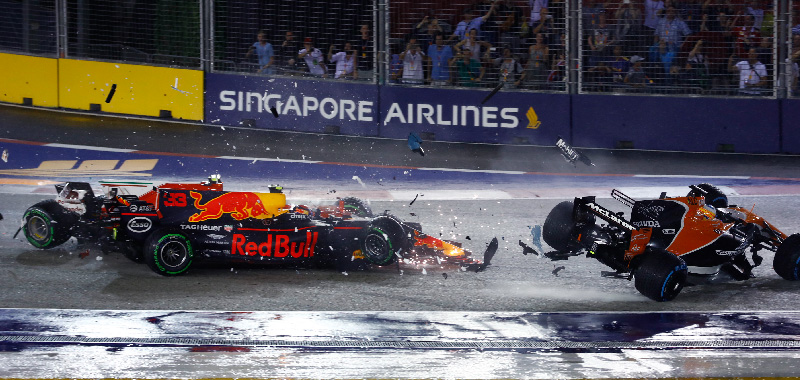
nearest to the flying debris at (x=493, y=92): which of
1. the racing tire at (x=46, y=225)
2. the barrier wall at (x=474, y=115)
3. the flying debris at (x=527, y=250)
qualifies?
the barrier wall at (x=474, y=115)

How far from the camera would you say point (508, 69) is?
14141 millimetres

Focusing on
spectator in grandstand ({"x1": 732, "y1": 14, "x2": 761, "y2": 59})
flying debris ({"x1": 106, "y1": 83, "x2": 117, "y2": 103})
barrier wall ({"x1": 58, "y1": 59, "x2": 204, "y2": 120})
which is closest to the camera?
spectator in grandstand ({"x1": 732, "y1": 14, "x2": 761, "y2": 59})

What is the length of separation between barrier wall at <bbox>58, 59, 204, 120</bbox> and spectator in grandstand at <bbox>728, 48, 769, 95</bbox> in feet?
27.3

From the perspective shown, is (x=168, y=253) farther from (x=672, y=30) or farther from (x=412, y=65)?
(x=672, y=30)

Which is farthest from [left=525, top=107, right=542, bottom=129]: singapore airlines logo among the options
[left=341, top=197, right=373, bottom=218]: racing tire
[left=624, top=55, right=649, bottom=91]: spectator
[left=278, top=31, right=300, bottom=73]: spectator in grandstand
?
[left=341, top=197, right=373, bottom=218]: racing tire

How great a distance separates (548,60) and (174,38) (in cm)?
593

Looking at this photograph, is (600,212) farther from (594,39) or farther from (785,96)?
(785,96)

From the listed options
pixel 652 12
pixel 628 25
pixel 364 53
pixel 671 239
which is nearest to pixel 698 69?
pixel 652 12

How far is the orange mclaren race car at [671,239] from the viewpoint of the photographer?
304 inches

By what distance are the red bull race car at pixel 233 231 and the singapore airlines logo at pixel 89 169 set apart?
4554 millimetres

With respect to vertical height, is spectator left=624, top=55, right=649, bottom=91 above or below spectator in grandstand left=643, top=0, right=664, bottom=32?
below

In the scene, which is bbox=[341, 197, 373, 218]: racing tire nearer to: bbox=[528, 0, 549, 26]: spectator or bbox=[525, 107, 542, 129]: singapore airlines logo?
bbox=[528, 0, 549, 26]: spectator

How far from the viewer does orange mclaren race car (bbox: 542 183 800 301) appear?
773 cm

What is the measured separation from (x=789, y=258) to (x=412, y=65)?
7.42 meters
